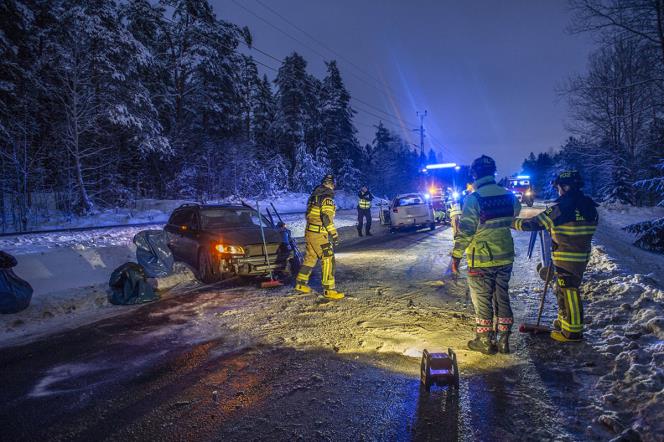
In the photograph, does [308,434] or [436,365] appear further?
[436,365]

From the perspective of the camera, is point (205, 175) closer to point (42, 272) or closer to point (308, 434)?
point (42, 272)

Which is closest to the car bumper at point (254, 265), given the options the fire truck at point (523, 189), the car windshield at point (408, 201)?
the car windshield at point (408, 201)

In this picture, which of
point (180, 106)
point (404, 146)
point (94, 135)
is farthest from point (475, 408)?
point (404, 146)

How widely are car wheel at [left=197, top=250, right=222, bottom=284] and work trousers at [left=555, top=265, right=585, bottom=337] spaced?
5.73 metres

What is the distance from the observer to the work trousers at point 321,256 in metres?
6.49

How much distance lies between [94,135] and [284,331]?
948 inches

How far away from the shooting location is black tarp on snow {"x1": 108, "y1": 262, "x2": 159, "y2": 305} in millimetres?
6469

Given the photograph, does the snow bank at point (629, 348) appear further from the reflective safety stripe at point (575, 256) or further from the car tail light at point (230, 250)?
the car tail light at point (230, 250)

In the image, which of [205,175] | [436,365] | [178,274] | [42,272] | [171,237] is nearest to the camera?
[436,365]

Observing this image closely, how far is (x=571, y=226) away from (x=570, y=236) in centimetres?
11

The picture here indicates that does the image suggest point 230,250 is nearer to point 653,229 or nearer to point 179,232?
point 179,232

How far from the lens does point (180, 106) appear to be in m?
29.7

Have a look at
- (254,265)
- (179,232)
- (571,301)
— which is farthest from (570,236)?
(179,232)

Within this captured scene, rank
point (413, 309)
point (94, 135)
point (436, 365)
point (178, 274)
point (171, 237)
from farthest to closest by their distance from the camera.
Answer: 1. point (94, 135)
2. point (171, 237)
3. point (178, 274)
4. point (413, 309)
5. point (436, 365)
